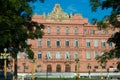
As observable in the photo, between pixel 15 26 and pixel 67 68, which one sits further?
pixel 67 68

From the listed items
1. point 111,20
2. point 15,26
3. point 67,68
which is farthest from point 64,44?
point 111,20

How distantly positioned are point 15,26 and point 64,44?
279 ft

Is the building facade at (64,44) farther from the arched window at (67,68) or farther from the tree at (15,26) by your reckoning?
the tree at (15,26)

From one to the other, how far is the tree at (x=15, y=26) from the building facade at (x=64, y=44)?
260ft

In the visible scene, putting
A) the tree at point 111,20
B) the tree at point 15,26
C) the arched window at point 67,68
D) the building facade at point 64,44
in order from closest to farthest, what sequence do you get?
1. the tree at point 111,20
2. the tree at point 15,26
3. the building facade at point 64,44
4. the arched window at point 67,68

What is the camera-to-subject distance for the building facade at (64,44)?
123m

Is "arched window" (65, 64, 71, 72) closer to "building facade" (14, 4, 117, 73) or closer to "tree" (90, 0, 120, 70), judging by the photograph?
"building facade" (14, 4, 117, 73)

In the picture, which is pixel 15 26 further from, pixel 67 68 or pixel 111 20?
pixel 67 68

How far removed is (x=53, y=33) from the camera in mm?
123625

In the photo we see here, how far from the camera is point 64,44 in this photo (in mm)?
123562

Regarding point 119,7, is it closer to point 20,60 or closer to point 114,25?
point 114,25

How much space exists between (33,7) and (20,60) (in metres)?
81.9

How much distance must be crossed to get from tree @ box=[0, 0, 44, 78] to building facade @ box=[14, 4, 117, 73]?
7928cm

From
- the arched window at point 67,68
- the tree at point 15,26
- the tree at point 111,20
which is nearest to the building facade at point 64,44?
the arched window at point 67,68
